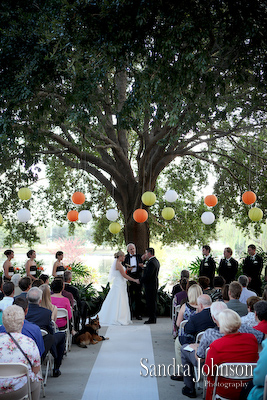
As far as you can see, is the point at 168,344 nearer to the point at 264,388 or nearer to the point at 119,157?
the point at 264,388

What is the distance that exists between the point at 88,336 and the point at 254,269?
5222 millimetres

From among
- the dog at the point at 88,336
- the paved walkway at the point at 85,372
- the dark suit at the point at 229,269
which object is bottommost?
the paved walkway at the point at 85,372

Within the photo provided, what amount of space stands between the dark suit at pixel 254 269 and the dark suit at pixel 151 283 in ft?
8.90

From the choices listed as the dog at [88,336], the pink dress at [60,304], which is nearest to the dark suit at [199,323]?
the pink dress at [60,304]

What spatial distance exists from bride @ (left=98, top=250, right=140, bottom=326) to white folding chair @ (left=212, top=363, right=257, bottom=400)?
6.22 m

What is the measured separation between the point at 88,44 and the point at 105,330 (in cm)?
576

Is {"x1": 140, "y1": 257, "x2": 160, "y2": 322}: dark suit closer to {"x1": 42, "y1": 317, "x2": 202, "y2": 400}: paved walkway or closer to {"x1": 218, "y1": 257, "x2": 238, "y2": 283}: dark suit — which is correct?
{"x1": 42, "y1": 317, "x2": 202, "y2": 400}: paved walkway

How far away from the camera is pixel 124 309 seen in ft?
33.4

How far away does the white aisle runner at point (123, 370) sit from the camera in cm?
530

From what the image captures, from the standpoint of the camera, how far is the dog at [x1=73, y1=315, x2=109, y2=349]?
7.89 meters

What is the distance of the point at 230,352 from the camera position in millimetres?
4004

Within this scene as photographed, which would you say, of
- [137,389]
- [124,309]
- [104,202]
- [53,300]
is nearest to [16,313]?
[137,389]

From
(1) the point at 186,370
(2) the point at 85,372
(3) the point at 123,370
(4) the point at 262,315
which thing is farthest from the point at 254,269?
(4) the point at 262,315

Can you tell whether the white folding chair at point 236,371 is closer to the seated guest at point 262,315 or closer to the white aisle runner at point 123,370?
the seated guest at point 262,315
